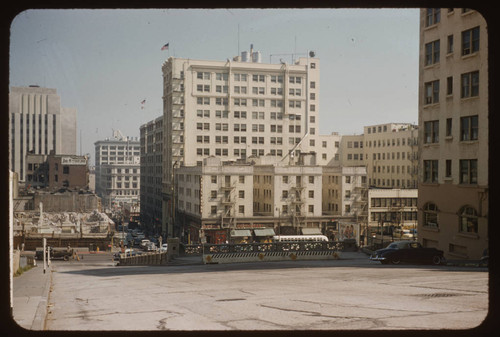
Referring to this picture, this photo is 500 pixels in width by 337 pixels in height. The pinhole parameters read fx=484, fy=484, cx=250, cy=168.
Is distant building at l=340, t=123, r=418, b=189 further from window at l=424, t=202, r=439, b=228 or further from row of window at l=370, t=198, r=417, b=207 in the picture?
window at l=424, t=202, r=439, b=228

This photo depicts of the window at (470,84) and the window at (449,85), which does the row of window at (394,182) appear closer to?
the window at (449,85)

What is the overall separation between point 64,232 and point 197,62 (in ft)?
139

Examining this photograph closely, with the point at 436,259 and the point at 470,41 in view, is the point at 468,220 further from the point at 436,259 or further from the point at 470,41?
the point at 470,41

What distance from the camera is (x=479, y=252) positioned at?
2952 cm

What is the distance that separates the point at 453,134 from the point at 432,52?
6765 mm

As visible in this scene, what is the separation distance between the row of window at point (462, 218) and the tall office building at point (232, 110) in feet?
198

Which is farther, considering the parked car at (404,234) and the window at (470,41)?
the parked car at (404,234)

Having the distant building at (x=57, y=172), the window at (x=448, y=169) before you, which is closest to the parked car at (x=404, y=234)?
the window at (x=448, y=169)

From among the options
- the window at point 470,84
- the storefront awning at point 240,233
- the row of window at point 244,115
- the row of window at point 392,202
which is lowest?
the storefront awning at point 240,233

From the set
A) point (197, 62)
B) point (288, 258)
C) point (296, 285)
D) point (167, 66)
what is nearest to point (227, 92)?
point (197, 62)

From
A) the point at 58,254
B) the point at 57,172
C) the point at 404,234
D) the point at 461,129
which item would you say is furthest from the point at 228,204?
the point at 461,129

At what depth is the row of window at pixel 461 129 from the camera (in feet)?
98.0

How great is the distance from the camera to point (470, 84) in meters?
29.2
